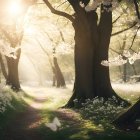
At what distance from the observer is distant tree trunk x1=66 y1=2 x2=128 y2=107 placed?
23.0 metres

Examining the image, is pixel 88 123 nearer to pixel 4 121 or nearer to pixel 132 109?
pixel 132 109

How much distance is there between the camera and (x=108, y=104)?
19.9m

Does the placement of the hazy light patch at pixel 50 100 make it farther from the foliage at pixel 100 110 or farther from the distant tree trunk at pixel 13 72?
the foliage at pixel 100 110

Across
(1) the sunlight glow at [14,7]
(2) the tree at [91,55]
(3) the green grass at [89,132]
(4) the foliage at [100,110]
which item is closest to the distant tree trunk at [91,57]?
(2) the tree at [91,55]

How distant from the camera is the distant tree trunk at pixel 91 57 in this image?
907 inches

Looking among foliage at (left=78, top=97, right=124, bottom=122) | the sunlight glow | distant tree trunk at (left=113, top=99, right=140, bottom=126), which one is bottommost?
foliage at (left=78, top=97, right=124, bottom=122)

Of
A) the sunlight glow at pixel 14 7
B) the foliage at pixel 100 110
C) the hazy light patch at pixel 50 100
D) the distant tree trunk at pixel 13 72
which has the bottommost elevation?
the hazy light patch at pixel 50 100

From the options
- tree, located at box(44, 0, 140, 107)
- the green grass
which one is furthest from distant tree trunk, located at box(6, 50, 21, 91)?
the green grass

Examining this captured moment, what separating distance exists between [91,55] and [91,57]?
120 millimetres

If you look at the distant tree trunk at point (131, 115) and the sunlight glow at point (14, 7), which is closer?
the distant tree trunk at point (131, 115)

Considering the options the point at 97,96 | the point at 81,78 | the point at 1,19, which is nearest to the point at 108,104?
the point at 97,96

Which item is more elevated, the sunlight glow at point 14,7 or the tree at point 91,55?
the sunlight glow at point 14,7

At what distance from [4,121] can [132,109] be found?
5756 millimetres

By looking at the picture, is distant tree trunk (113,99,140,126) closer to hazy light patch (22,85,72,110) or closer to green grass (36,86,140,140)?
green grass (36,86,140,140)
